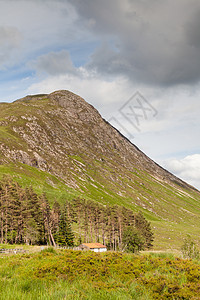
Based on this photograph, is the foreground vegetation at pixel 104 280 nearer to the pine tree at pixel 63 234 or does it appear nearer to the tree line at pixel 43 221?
the tree line at pixel 43 221

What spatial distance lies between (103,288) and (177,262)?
16.8 feet

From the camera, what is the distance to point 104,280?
28.0 feet

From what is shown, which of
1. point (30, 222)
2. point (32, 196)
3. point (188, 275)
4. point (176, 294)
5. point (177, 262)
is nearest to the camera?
point (176, 294)

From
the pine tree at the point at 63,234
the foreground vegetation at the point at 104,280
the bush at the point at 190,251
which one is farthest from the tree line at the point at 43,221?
the foreground vegetation at the point at 104,280

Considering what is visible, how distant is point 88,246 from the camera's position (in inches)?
2721

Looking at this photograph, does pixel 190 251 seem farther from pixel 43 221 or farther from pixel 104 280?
pixel 104 280

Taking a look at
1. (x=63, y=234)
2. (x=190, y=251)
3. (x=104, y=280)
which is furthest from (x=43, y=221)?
(x=104, y=280)

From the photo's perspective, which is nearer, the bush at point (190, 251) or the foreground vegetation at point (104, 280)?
the foreground vegetation at point (104, 280)

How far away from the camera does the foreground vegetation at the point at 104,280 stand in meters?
6.24

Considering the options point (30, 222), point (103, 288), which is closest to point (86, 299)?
point (103, 288)

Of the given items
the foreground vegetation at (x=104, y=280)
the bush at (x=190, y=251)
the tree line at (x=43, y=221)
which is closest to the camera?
the foreground vegetation at (x=104, y=280)

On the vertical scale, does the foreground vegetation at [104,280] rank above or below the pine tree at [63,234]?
above

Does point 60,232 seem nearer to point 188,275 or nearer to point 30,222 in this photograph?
point 30,222

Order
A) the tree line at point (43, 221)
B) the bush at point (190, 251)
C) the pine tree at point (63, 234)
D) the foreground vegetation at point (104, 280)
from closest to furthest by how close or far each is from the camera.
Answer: the foreground vegetation at point (104, 280) → the bush at point (190, 251) → the tree line at point (43, 221) → the pine tree at point (63, 234)
